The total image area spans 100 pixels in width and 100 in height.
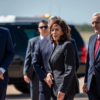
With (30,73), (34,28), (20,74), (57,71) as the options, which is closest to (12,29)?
(34,28)

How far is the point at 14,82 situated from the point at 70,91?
157 inches

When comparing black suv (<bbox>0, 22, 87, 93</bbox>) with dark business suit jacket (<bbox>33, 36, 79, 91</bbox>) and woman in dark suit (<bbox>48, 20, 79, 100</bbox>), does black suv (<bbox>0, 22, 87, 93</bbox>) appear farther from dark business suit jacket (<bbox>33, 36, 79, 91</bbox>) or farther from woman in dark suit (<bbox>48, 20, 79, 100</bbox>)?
woman in dark suit (<bbox>48, 20, 79, 100</bbox>)

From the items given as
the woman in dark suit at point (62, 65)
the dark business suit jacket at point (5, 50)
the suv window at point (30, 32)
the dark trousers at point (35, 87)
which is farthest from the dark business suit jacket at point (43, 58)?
the suv window at point (30, 32)

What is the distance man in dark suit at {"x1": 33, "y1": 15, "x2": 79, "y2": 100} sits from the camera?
391 centimetres

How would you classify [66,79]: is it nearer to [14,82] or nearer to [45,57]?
[45,57]

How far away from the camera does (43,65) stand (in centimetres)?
410

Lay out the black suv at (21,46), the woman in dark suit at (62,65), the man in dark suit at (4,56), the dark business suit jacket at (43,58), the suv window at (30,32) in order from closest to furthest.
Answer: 1. the woman in dark suit at (62,65)
2. the man in dark suit at (4,56)
3. the dark business suit jacket at (43,58)
4. the black suv at (21,46)
5. the suv window at (30,32)

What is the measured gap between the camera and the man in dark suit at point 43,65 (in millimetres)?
3914

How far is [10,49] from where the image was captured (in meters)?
3.98

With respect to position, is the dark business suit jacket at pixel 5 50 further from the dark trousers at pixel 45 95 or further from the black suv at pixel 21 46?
the black suv at pixel 21 46

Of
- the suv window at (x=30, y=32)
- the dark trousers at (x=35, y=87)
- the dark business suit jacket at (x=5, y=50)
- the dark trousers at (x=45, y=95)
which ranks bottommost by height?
the dark trousers at (x=35, y=87)

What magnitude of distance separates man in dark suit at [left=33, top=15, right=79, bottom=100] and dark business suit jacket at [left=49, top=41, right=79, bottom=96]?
23 cm

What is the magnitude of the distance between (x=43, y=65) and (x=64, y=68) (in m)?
0.56

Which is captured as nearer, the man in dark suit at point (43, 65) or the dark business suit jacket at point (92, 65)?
the dark business suit jacket at point (92, 65)
